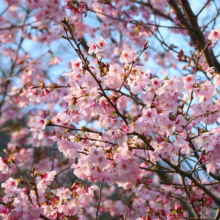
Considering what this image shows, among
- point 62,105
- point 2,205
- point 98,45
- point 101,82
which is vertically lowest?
point 2,205

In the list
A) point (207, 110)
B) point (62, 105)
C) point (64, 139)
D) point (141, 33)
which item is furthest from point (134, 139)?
point (62, 105)

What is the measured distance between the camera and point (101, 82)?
1.83 m

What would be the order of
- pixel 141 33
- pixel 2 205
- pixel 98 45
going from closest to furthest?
pixel 98 45 → pixel 2 205 → pixel 141 33

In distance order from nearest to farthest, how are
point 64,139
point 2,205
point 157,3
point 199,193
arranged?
1. point 64,139
2. point 2,205
3. point 199,193
4. point 157,3

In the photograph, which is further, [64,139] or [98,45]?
[98,45]

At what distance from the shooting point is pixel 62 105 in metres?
5.28

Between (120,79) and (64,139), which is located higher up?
(120,79)

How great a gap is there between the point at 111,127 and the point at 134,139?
22 cm

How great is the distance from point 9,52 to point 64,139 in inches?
179

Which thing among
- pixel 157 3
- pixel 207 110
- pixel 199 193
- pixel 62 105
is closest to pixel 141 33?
pixel 157 3

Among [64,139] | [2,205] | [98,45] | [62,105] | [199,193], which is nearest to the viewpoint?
[64,139]

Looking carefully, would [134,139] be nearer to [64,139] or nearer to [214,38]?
[64,139]

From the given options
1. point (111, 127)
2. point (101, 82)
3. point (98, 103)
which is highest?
point (101, 82)

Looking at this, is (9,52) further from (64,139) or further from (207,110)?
(207,110)
